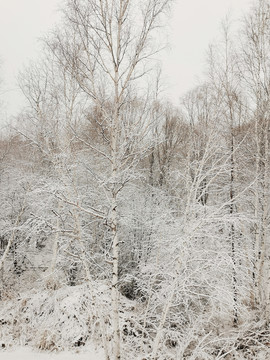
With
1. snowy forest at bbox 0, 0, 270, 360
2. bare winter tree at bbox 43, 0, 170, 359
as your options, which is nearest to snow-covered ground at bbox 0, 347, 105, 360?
snowy forest at bbox 0, 0, 270, 360

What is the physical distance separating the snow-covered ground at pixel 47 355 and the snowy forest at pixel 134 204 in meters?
0.24

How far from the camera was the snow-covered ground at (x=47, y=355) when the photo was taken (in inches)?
294

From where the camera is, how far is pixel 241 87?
9914mm

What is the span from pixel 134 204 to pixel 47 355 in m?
7.76

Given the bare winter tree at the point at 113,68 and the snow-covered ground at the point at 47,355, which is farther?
the snow-covered ground at the point at 47,355

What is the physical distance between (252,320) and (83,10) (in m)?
9.26

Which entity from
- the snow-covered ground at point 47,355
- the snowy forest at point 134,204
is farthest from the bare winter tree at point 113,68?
the snow-covered ground at point 47,355

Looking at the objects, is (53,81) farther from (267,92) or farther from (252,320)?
(252,320)

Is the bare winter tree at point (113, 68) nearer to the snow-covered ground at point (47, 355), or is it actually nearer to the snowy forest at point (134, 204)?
the snowy forest at point (134, 204)

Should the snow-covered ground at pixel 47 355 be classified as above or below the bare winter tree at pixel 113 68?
below

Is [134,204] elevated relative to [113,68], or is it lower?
lower

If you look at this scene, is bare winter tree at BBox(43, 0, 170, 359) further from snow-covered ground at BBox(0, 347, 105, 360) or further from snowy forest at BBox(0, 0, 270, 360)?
snow-covered ground at BBox(0, 347, 105, 360)

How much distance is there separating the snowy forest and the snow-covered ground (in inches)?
9.6

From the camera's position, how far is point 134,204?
1397 centimetres
